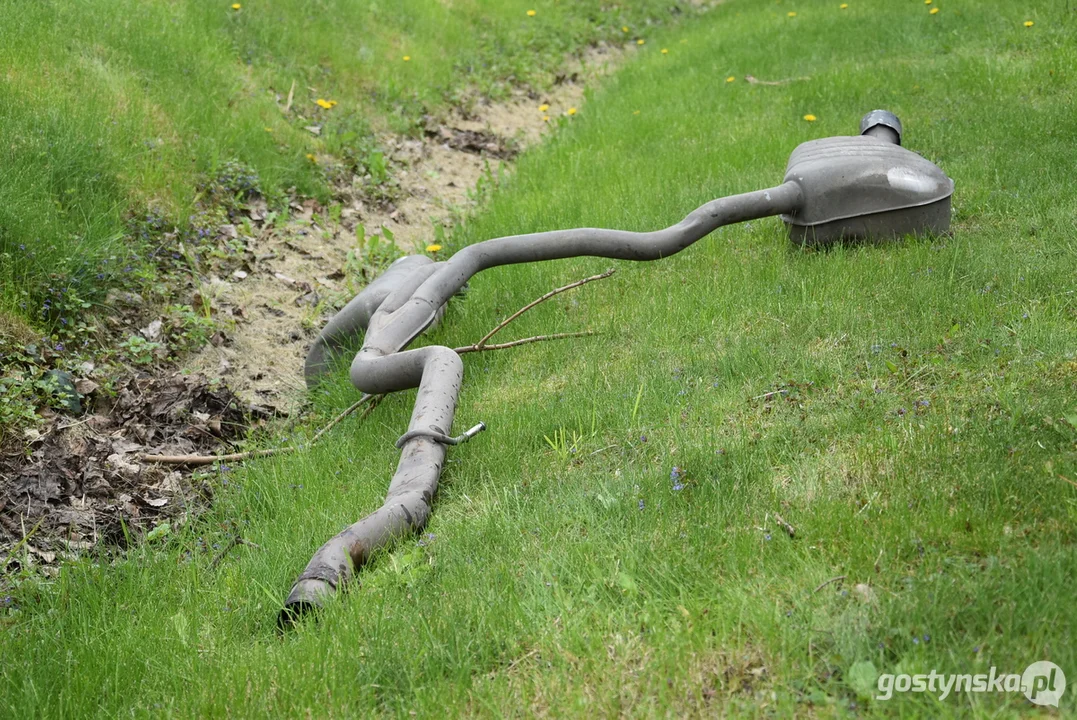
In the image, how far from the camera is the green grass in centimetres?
491

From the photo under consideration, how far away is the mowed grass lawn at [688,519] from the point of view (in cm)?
222

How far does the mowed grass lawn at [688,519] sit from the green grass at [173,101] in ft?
5.40

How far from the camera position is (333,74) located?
854 centimetres

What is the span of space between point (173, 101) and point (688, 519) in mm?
5189

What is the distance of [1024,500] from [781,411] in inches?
39.7

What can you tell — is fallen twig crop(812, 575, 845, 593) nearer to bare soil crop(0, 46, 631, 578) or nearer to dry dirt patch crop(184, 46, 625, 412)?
bare soil crop(0, 46, 631, 578)

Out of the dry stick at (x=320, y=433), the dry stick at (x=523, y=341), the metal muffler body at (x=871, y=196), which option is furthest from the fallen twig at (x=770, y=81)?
the dry stick at (x=523, y=341)

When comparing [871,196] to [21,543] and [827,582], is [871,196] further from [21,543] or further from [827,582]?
[21,543]

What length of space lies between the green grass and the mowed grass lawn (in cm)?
165

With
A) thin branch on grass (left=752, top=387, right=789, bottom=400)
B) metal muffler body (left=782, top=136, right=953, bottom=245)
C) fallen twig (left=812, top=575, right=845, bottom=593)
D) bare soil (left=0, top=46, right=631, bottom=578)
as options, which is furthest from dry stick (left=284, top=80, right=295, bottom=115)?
fallen twig (left=812, top=575, right=845, bottom=593)

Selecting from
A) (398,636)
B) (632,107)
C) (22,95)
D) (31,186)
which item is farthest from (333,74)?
(398,636)

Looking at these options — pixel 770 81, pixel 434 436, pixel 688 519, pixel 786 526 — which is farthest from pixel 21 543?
pixel 770 81

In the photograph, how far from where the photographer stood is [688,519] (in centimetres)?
280

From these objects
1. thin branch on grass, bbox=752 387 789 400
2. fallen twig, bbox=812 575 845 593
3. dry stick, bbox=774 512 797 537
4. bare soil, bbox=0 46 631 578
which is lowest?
bare soil, bbox=0 46 631 578
